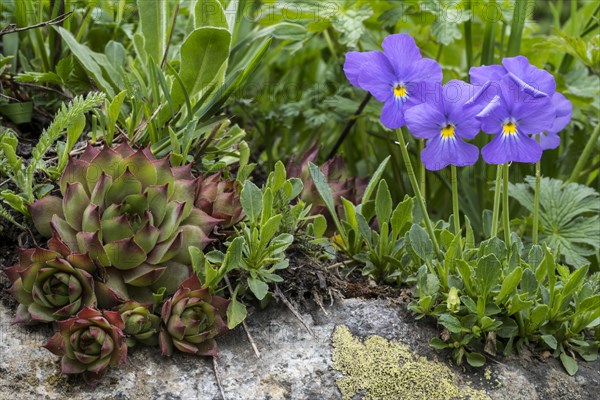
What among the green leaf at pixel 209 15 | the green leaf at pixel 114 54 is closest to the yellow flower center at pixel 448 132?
the green leaf at pixel 209 15

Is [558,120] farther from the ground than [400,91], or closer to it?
closer to it

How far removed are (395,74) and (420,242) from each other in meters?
0.39

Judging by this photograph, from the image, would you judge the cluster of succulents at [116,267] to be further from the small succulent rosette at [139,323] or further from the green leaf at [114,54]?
the green leaf at [114,54]

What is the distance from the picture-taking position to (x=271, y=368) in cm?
151

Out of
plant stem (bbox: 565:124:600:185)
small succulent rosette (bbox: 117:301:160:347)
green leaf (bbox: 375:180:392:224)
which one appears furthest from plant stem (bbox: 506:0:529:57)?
small succulent rosette (bbox: 117:301:160:347)

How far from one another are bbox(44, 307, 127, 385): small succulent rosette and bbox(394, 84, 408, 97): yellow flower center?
0.77m

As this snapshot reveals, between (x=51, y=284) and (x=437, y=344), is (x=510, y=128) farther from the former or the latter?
(x=51, y=284)

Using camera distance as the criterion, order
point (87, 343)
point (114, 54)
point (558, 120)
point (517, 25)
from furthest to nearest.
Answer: point (517, 25)
point (114, 54)
point (558, 120)
point (87, 343)

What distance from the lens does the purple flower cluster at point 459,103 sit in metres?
1.50

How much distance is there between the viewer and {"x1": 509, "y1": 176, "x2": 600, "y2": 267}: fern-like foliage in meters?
1.93

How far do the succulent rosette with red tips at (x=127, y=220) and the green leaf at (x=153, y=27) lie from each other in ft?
1.74

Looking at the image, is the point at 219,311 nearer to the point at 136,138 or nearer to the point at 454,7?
the point at 136,138

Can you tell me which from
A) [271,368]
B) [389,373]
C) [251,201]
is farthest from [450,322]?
[251,201]

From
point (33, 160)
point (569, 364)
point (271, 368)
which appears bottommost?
point (569, 364)
